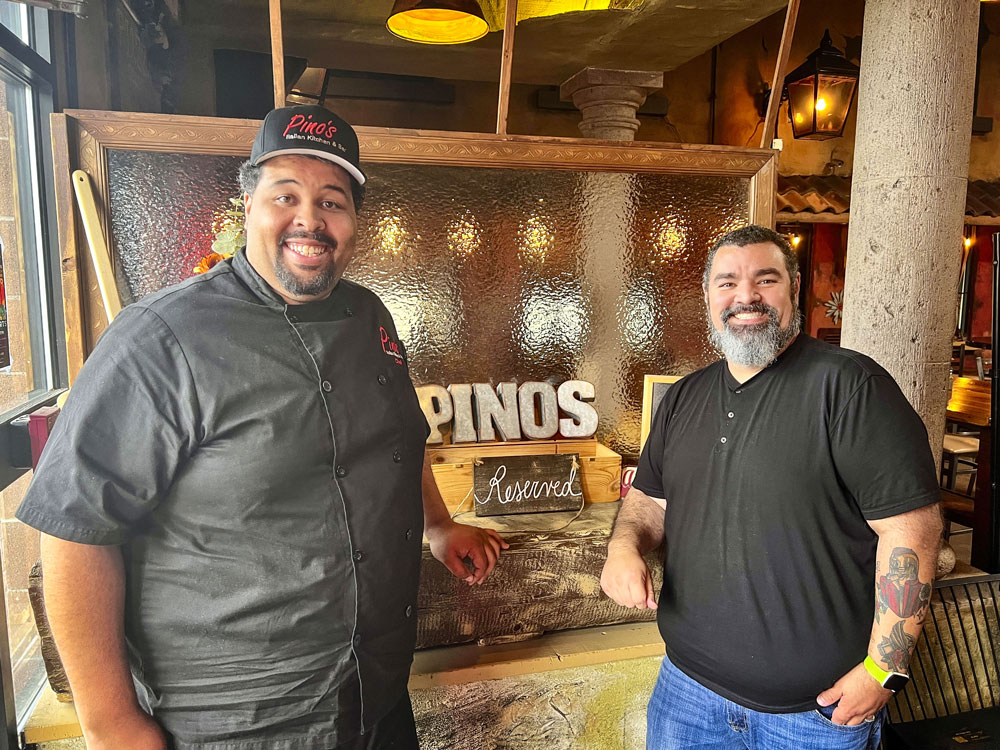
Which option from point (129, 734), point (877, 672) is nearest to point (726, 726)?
point (877, 672)

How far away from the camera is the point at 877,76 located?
2646 millimetres

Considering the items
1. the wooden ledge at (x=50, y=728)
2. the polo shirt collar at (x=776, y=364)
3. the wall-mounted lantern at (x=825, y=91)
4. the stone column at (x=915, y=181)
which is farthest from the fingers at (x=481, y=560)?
the wall-mounted lantern at (x=825, y=91)

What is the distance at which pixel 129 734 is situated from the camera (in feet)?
4.57

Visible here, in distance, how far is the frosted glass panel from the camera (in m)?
2.64

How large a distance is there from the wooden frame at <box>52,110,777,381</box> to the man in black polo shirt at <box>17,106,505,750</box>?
927 mm

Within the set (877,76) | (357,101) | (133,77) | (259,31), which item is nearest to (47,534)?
(877,76)

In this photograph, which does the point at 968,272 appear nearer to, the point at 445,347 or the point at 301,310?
the point at 445,347

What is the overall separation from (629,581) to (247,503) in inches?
38.1

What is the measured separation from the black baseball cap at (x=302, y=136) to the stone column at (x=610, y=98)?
315 centimetres

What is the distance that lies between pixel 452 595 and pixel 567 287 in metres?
1.27

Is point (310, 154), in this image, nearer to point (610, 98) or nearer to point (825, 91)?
point (610, 98)

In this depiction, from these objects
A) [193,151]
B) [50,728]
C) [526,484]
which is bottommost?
[50,728]

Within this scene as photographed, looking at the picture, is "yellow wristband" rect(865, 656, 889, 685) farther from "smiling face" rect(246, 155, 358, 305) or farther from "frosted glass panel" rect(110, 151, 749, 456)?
"smiling face" rect(246, 155, 358, 305)

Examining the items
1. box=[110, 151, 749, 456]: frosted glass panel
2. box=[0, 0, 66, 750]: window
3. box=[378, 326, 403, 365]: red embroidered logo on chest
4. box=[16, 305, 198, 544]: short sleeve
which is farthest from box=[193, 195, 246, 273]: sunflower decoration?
box=[16, 305, 198, 544]: short sleeve
